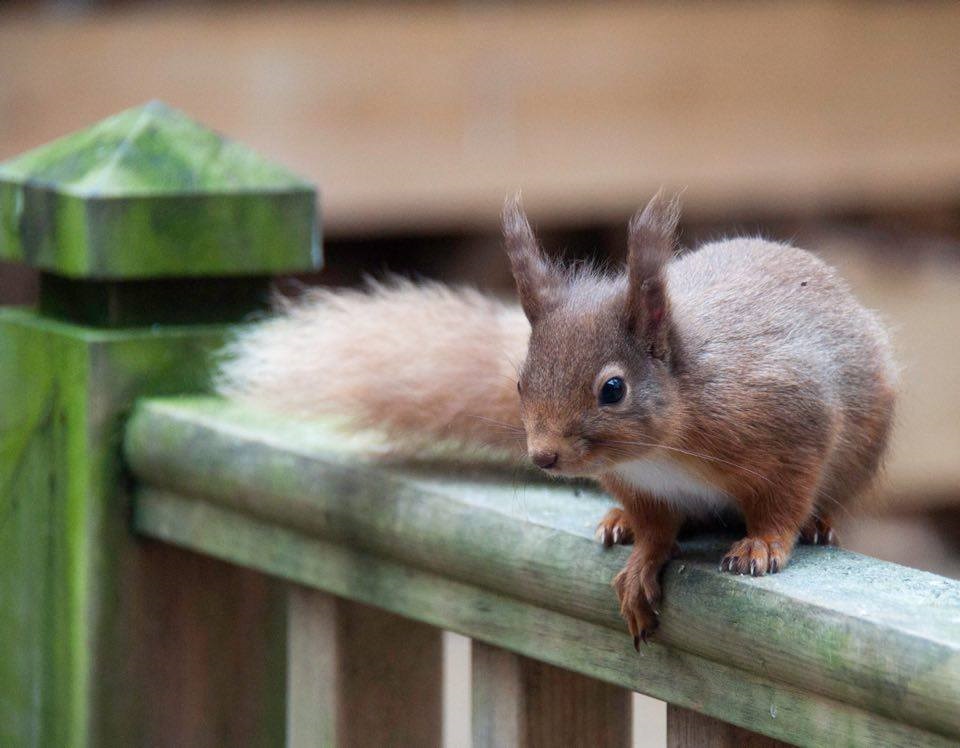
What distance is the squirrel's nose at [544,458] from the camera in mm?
1099

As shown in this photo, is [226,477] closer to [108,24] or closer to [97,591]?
[97,591]

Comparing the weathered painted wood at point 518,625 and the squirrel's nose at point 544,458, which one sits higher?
the squirrel's nose at point 544,458

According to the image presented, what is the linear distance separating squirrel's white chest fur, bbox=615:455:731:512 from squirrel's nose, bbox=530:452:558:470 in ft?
0.21

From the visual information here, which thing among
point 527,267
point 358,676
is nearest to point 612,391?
point 527,267

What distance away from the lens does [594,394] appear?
1.13 m

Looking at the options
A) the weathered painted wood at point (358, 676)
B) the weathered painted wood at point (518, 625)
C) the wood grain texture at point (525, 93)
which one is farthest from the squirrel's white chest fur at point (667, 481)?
the wood grain texture at point (525, 93)

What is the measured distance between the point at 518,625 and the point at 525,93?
208cm

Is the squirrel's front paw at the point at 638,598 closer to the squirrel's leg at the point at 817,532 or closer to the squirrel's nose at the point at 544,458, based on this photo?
the squirrel's nose at the point at 544,458

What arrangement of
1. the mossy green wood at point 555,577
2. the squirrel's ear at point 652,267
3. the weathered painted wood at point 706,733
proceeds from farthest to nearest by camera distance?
the squirrel's ear at point 652,267
the weathered painted wood at point 706,733
the mossy green wood at point 555,577

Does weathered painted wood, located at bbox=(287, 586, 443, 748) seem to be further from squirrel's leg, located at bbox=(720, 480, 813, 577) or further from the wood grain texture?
the wood grain texture

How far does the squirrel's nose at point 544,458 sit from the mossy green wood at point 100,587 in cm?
48

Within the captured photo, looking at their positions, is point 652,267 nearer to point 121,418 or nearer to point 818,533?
point 818,533

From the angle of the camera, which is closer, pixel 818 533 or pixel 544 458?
pixel 544 458

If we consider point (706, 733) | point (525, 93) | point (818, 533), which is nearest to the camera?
point (706, 733)
